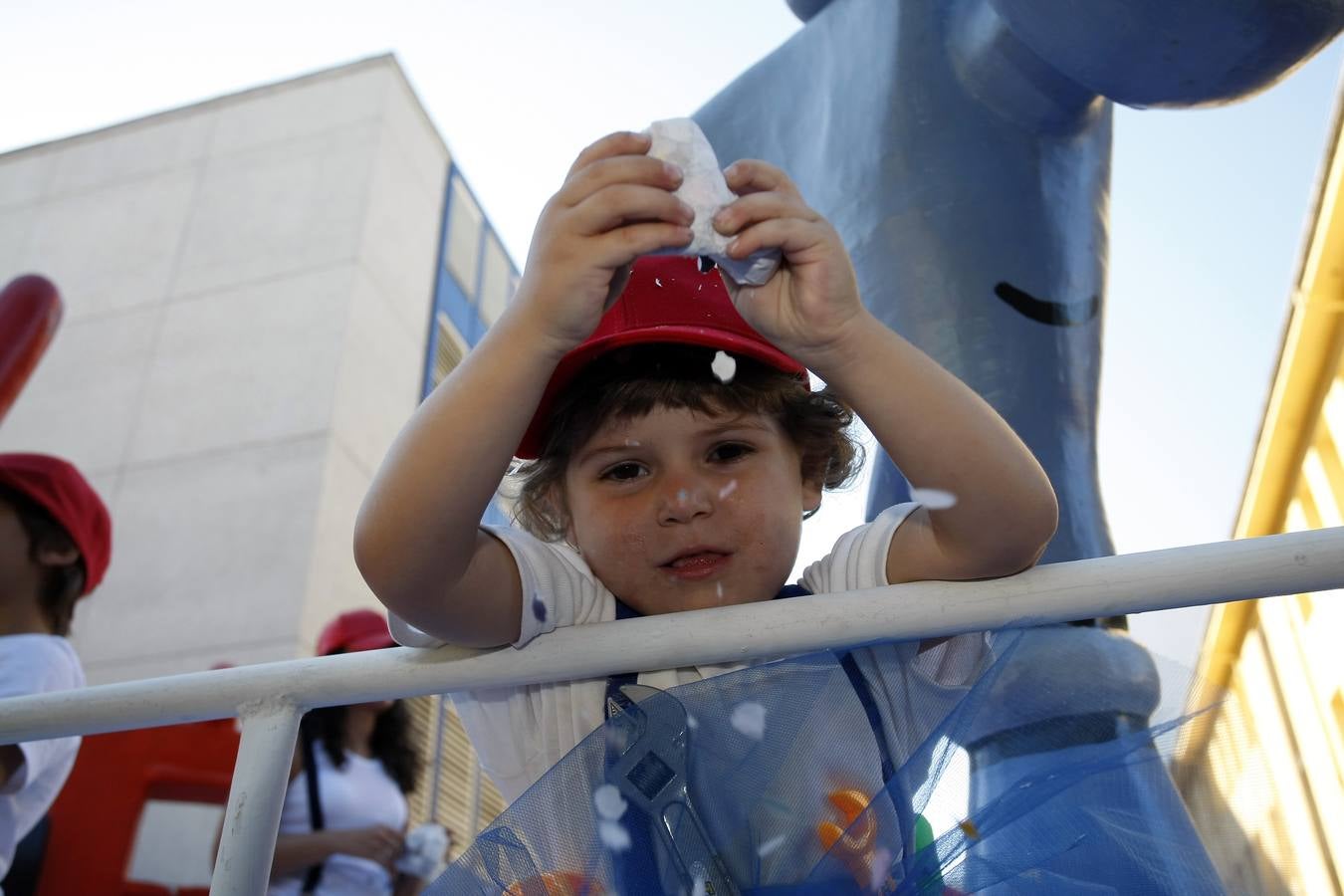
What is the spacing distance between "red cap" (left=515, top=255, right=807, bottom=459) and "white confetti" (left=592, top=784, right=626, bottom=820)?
329 millimetres

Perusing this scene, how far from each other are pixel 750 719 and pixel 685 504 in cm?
23

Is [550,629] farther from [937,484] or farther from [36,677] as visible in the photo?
[36,677]

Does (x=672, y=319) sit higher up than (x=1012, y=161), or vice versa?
(x=1012, y=161)

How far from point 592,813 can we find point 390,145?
5.71 meters

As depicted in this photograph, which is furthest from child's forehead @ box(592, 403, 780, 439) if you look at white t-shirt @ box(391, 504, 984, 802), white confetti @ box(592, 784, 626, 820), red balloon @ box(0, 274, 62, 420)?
red balloon @ box(0, 274, 62, 420)

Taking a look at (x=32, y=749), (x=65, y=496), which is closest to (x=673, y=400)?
(x=32, y=749)

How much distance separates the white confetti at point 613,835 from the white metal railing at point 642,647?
11 centimetres

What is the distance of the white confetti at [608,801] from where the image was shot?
624 millimetres

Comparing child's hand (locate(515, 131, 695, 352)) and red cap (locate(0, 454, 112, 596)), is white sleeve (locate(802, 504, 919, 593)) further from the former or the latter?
red cap (locate(0, 454, 112, 596))

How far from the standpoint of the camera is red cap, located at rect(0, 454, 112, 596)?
60.8 inches

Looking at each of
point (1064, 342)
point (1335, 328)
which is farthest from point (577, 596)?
point (1335, 328)

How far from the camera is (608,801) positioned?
2.05 feet

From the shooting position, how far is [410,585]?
73 centimetres

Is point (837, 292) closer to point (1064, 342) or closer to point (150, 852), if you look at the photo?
point (1064, 342)
